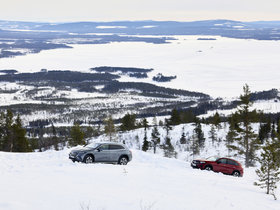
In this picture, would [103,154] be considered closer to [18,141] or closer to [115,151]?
[115,151]

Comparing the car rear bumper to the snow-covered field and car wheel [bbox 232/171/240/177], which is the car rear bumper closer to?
the snow-covered field

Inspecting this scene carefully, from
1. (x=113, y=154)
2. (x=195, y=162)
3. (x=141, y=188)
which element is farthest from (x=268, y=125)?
(x=141, y=188)

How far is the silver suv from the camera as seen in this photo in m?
26.7

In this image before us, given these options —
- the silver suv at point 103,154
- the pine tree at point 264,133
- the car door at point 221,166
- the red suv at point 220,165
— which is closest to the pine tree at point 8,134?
the silver suv at point 103,154

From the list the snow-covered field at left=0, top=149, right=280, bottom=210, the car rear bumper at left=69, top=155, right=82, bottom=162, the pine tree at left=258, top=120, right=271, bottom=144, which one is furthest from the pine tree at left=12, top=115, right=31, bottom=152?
the pine tree at left=258, top=120, right=271, bottom=144

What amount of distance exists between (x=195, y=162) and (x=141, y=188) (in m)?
15.0

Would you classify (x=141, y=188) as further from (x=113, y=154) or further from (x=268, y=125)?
(x=268, y=125)

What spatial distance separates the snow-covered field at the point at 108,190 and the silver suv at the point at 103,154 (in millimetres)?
918

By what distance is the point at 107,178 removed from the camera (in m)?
21.0

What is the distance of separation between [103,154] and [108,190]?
31.2 ft

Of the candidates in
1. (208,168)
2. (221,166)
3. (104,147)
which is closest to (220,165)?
(221,166)

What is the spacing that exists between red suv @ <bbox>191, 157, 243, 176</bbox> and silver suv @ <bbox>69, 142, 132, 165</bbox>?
764cm

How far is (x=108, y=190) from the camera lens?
58.6 ft

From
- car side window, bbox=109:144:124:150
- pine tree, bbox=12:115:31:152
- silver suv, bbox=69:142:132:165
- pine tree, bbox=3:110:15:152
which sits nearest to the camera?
silver suv, bbox=69:142:132:165
